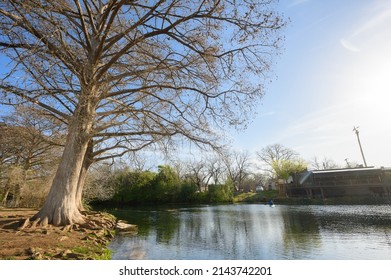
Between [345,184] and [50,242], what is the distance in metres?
41.0

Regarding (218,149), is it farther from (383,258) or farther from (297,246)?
(383,258)

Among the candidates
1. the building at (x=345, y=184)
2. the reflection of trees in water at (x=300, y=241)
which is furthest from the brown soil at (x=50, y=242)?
the building at (x=345, y=184)

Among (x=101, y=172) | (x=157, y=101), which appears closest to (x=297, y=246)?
(x=157, y=101)

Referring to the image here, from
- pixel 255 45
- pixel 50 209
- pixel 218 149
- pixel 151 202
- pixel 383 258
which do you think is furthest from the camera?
pixel 151 202

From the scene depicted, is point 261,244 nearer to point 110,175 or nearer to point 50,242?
point 50,242

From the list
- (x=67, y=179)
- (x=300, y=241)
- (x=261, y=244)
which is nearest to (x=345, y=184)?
(x=300, y=241)

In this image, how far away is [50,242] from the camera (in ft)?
24.4

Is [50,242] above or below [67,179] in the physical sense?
below

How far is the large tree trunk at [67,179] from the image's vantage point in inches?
396

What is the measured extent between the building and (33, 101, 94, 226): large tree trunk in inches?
1518

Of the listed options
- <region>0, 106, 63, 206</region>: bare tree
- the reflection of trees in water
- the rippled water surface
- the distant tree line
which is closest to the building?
the distant tree line

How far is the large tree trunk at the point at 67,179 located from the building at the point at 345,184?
38.6m

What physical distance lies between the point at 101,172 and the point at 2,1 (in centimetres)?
1984
